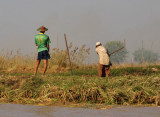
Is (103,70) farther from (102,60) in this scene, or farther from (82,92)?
(82,92)

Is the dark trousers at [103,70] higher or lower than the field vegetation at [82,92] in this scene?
higher

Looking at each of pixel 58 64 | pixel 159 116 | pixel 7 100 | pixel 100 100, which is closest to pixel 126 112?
pixel 159 116

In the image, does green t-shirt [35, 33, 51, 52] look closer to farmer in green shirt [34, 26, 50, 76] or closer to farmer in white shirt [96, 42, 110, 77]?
farmer in green shirt [34, 26, 50, 76]

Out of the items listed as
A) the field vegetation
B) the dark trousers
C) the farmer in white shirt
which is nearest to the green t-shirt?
the farmer in white shirt

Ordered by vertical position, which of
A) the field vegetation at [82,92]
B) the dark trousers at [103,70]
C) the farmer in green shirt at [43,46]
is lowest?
the field vegetation at [82,92]

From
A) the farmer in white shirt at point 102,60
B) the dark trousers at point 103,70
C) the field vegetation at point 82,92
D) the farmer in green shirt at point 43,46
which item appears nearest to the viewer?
the field vegetation at point 82,92

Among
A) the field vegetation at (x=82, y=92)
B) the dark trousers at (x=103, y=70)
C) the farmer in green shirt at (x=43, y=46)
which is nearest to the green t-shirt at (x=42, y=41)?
the farmer in green shirt at (x=43, y=46)

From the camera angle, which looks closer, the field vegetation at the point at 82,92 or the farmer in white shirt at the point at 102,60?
the field vegetation at the point at 82,92

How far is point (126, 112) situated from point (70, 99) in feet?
5.41

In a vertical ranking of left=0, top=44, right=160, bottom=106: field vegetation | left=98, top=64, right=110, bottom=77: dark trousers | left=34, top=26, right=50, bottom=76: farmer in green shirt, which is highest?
left=34, top=26, right=50, bottom=76: farmer in green shirt

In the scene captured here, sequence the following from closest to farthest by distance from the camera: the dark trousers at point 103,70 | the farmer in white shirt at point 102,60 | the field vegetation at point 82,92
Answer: the field vegetation at point 82,92
the farmer in white shirt at point 102,60
the dark trousers at point 103,70

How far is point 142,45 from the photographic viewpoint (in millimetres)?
20016

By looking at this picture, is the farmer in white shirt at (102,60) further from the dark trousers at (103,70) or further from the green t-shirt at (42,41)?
the green t-shirt at (42,41)

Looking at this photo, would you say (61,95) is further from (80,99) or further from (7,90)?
(7,90)
